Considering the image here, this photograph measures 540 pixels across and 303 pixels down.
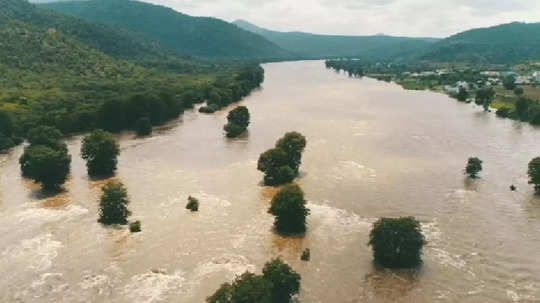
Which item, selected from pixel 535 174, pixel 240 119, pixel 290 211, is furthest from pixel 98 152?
pixel 535 174

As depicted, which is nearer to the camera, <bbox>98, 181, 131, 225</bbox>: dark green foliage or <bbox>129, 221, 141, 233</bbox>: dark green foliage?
<bbox>129, 221, 141, 233</bbox>: dark green foliage

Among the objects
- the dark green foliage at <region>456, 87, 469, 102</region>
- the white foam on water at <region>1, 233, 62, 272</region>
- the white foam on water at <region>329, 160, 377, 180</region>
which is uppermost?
the white foam on water at <region>1, 233, 62, 272</region>

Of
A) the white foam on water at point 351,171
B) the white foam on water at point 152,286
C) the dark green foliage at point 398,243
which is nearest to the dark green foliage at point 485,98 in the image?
the white foam on water at point 351,171

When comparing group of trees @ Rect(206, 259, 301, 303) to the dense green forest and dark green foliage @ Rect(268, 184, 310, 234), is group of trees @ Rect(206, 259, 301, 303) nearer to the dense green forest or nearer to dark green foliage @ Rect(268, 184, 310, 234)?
dark green foliage @ Rect(268, 184, 310, 234)

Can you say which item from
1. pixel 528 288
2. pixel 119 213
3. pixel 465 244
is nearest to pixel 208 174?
pixel 119 213

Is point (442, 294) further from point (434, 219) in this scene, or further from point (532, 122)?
point (532, 122)

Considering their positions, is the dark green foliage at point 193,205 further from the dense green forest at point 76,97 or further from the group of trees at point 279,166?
the dense green forest at point 76,97

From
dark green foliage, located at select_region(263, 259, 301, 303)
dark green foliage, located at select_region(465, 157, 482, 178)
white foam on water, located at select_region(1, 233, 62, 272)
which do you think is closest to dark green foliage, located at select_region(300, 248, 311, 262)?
dark green foliage, located at select_region(263, 259, 301, 303)

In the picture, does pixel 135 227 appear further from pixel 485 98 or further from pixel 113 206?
pixel 485 98
